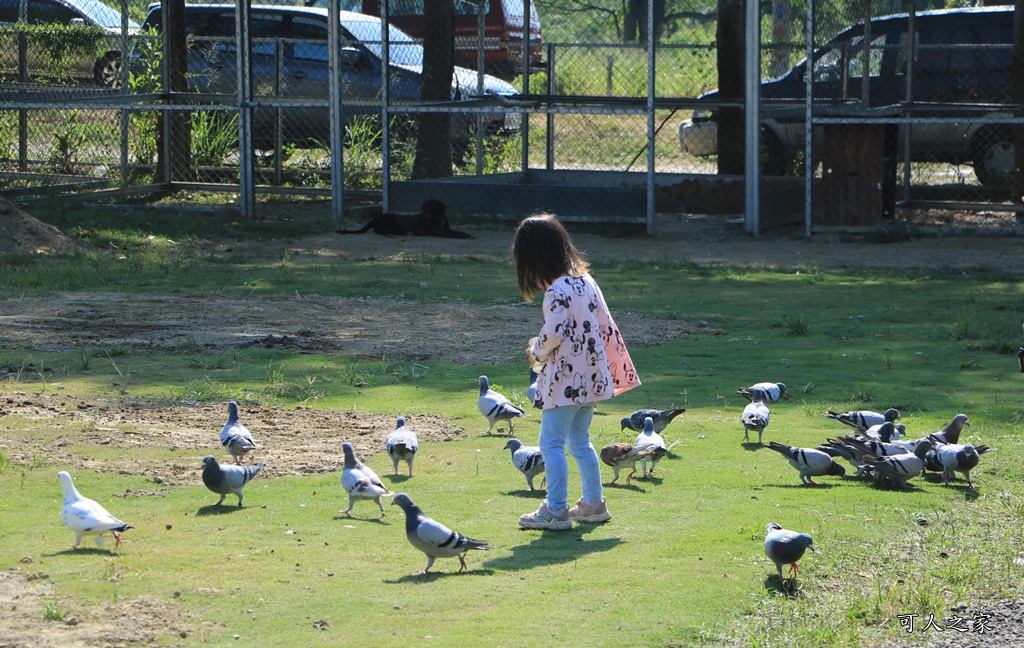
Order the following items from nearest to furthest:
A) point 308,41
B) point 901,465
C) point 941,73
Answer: point 901,465 → point 941,73 → point 308,41

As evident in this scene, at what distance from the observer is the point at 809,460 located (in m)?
6.06

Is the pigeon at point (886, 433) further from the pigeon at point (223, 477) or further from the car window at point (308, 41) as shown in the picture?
the car window at point (308, 41)

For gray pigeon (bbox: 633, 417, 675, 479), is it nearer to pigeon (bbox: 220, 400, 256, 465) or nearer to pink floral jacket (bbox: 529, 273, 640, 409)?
pink floral jacket (bbox: 529, 273, 640, 409)

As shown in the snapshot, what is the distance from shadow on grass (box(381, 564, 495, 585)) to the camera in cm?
475

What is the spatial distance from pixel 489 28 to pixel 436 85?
4277 mm

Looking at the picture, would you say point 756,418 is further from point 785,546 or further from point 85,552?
point 85,552

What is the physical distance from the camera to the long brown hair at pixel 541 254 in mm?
5535

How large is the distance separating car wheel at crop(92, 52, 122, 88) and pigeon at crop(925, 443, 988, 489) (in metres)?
16.5

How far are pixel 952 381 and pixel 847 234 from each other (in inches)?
308

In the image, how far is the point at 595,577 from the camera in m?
4.81

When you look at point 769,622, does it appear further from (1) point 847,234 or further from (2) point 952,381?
(1) point 847,234

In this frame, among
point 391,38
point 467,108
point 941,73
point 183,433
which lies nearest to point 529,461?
point 183,433

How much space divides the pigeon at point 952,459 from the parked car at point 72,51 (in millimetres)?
15954

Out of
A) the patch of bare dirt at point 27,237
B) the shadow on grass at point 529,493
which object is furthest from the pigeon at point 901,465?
the patch of bare dirt at point 27,237
